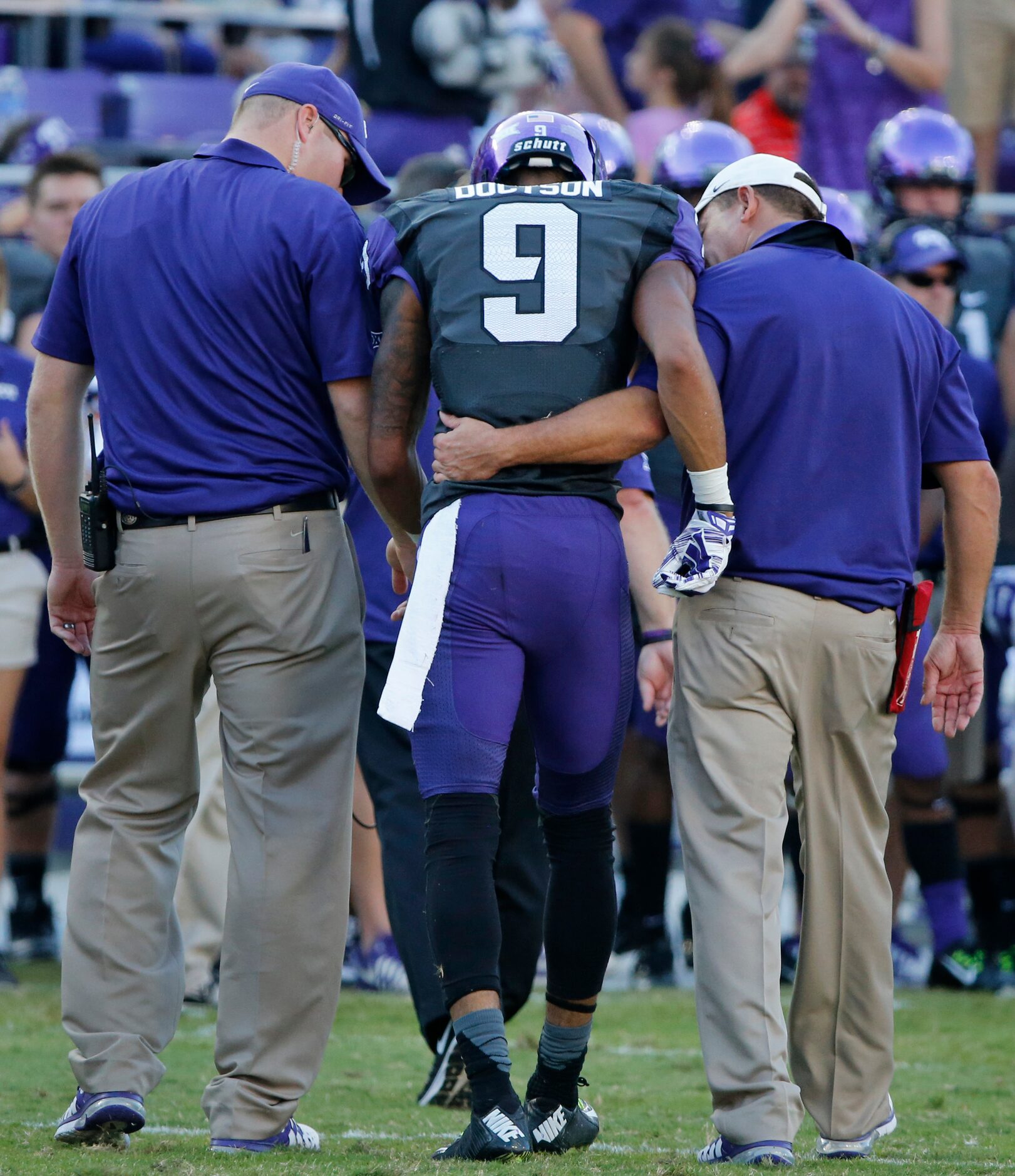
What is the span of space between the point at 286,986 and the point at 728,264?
177 centimetres

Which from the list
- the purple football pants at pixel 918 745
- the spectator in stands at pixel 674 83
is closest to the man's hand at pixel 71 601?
the purple football pants at pixel 918 745

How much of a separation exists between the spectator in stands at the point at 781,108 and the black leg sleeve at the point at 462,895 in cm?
754

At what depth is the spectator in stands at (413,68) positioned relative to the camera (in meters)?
9.52

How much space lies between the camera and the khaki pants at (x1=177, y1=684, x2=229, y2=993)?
6.36m

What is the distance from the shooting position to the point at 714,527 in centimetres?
379

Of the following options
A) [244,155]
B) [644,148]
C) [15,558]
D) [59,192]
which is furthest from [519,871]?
[644,148]

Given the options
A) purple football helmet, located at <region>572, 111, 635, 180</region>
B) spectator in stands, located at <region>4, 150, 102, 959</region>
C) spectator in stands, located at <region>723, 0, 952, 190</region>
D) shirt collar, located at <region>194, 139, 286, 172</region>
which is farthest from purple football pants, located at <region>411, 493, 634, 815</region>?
spectator in stands, located at <region>723, 0, 952, 190</region>

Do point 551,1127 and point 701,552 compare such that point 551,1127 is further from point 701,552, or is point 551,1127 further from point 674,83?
point 674,83

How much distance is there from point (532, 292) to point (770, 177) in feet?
2.33

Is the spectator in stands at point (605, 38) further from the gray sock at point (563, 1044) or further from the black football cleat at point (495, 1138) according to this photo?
the black football cleat at point (495, 1138)

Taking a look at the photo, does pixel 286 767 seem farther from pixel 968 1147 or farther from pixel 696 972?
pixel 968 1147

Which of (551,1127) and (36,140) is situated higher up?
(36,140)

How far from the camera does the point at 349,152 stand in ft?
14.3

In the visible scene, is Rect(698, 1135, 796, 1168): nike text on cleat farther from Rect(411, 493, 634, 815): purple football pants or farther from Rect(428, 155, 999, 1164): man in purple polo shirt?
Rect(411, 493, 634, 815): purple football pants
